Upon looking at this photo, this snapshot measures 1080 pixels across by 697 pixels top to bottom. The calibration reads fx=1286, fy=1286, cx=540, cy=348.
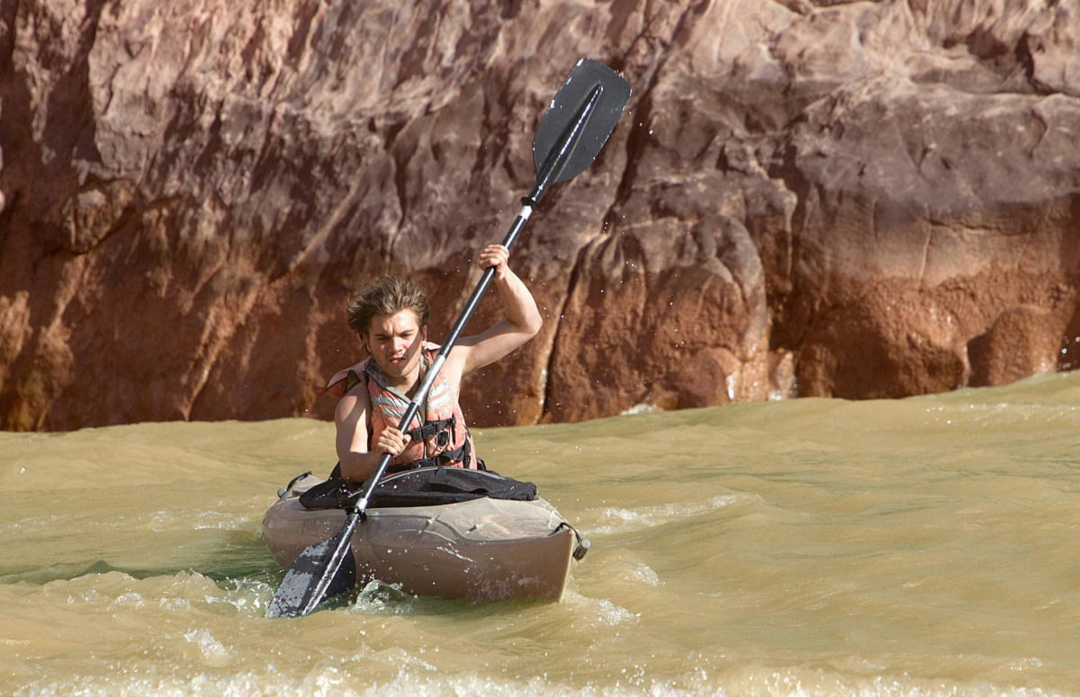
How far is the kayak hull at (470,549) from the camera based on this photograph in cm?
354

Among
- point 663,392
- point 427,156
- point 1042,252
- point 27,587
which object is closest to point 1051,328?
point 1042,252

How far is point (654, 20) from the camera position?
8469mm

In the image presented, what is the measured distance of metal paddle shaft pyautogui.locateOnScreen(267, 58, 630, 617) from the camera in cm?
365

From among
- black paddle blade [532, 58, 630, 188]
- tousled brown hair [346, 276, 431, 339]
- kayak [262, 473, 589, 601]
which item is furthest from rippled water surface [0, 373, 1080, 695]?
black paddle blade [532, 58, 630, 188]

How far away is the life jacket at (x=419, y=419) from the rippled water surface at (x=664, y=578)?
0.43 m

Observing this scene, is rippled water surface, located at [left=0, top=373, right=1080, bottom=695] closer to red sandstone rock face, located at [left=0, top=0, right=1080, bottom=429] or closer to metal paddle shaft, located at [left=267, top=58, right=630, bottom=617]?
metal paddle shaft, located at [left=267, top=58, right=630, bottom=617]

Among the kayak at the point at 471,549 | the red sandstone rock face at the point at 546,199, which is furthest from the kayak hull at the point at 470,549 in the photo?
the red sandstone rock face at the point at 546,199

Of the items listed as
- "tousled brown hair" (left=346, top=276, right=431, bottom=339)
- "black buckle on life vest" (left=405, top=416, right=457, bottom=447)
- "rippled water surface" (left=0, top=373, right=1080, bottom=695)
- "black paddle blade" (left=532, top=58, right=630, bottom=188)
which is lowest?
"rippled water surface" (left=0, top=373, right=1080, bottom=695)

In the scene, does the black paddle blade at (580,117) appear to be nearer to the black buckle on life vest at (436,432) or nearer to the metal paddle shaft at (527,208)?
the metal paddle shaft at (527,208)

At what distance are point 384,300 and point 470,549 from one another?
0.80m

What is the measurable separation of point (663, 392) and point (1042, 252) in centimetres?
227

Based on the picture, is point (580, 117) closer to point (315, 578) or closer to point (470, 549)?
point (470, 549)

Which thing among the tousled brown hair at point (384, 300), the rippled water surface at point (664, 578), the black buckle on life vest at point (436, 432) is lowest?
the rippled water surface at point (664, 578)

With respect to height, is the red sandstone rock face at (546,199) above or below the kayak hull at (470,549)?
above
